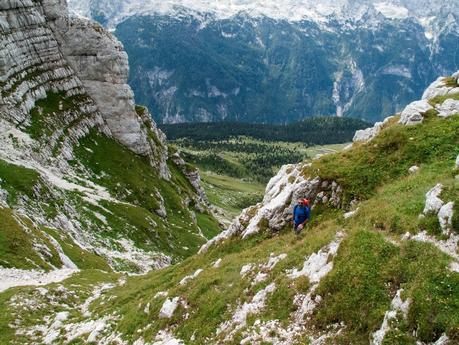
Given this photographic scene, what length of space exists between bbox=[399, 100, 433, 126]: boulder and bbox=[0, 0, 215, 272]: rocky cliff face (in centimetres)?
4322

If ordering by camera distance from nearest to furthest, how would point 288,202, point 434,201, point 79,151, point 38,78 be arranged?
1. point 434,201
2. point 288,202
3. point 79,151
4. point 38,78

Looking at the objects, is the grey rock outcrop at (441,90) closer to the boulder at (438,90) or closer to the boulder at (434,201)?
the boulder at (438,90)

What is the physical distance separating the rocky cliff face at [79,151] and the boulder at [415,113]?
4322cm

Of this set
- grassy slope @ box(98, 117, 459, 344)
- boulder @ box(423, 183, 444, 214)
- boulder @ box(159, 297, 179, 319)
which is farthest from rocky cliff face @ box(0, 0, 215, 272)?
boulder @ box(423, 183, 444, 214)

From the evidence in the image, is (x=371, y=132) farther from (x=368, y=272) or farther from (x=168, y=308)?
(x=168, y=308)

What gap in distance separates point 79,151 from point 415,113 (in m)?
92.6

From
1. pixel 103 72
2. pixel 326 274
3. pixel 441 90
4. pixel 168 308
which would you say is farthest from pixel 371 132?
pixel 103 72

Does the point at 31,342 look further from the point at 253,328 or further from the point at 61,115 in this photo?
the point at 61,115

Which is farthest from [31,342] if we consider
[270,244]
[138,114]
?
[138,114]

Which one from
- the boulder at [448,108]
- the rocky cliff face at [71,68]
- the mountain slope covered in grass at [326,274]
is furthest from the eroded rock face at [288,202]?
the rocky cliff face at [71,68]

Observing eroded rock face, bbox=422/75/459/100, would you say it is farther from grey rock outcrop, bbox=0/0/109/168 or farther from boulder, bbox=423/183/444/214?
grey rock outcrop, bbox=0/0/109/168

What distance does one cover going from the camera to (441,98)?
134ft

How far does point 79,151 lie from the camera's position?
112 metres

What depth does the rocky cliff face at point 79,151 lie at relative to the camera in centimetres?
7794
